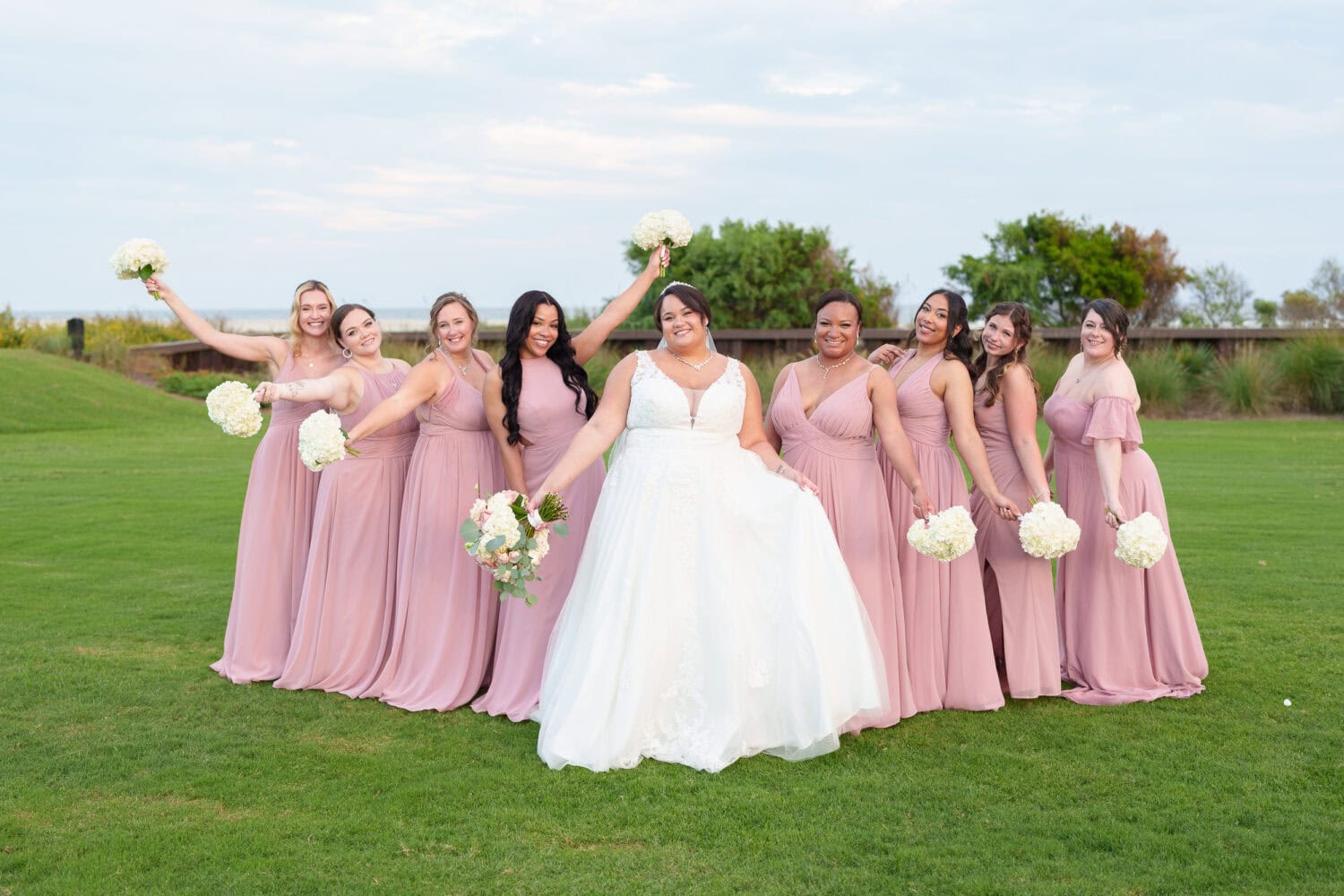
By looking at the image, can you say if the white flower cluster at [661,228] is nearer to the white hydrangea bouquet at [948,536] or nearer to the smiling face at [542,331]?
the smiling face at [542,331]

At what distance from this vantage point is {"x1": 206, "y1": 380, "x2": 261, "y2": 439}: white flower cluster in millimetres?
7031

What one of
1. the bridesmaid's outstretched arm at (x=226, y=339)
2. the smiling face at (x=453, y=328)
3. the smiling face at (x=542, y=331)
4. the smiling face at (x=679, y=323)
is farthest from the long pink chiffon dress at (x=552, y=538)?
the bridesmaid's outstretched arm at (x=226, y=339)

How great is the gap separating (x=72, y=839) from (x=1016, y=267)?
40.8 metres

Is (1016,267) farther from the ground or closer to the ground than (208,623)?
farther from the ground

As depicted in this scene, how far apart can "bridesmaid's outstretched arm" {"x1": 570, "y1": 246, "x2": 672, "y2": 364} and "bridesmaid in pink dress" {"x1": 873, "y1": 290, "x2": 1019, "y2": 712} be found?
160 centimetres

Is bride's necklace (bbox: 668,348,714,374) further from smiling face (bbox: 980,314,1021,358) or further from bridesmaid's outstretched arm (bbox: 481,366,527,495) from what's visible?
smiling face (bbox: 980,314,1021,358)

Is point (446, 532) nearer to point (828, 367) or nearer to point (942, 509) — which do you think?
point (828, 367)

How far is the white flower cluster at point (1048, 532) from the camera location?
6.55 m

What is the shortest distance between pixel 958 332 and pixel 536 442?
2.46 m

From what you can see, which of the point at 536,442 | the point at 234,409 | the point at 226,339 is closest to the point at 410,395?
the point at 536,442

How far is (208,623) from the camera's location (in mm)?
9188

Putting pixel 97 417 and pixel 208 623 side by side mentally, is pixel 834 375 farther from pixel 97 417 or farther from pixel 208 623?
pixel 97 417

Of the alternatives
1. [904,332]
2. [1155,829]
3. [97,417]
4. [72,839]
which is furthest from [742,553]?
[904,332]

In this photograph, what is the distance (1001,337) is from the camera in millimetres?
7180
